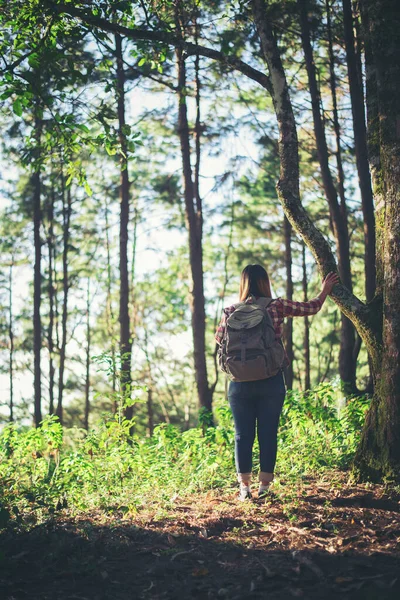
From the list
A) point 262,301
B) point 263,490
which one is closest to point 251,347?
point 262,301

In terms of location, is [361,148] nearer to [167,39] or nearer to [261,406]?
[167,39]

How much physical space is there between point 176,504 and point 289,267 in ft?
49.9

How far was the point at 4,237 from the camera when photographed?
24625mm

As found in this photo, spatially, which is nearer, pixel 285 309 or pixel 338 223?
pixel 285 309

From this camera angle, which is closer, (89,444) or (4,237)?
(89,444)

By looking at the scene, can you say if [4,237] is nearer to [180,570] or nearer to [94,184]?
[94,184]

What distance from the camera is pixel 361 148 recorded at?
435 inches

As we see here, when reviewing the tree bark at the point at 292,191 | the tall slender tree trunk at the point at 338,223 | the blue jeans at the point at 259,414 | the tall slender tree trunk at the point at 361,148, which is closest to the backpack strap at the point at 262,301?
the blue jeans at the point at 259,414

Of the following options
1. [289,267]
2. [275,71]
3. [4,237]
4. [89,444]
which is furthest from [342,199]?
[4,237]

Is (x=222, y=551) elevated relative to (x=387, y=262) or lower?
lower

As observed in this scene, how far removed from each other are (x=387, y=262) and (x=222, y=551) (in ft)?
9.20

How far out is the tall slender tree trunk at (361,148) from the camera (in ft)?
35.4

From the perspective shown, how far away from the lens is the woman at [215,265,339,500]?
16.9 ft

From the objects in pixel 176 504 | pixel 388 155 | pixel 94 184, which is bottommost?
pixel 176 504
